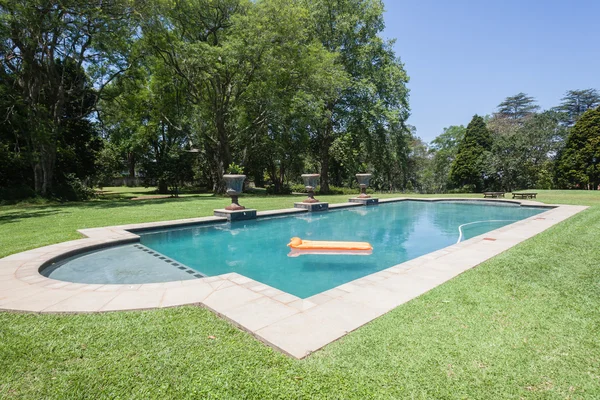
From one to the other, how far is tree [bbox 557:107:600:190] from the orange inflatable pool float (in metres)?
30.4

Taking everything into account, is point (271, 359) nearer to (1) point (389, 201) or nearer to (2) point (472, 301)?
(2) point (472, 301)

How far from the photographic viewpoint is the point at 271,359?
2355 millimetres

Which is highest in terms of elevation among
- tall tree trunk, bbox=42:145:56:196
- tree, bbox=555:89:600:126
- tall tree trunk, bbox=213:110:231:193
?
tree, bbox=555:89:600:126

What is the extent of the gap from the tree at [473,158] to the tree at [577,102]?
809 inches

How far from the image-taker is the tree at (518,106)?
146ft

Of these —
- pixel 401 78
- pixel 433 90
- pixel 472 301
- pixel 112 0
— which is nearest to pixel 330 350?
pixel 472 301

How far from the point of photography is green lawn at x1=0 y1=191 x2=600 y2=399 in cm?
202

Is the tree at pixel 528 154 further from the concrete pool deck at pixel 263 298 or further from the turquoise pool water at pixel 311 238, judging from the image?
the concrete pool deck at pixel 263 298

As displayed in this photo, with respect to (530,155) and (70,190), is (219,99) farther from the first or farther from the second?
(530,155)

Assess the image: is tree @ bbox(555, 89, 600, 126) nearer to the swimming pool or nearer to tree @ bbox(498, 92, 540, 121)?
tree @ bbox(498, 92, 540, 121)

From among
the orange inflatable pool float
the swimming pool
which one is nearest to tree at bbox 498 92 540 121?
the swimming pool

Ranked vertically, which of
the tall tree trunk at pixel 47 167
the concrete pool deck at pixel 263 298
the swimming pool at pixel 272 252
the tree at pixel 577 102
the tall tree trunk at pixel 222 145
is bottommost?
the swimming pool at pixel 272 252

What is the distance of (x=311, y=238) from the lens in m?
8.68

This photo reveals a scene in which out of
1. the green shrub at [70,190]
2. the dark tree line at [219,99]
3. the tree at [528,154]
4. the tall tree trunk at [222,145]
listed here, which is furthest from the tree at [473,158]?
the green shrub at [70,190]
